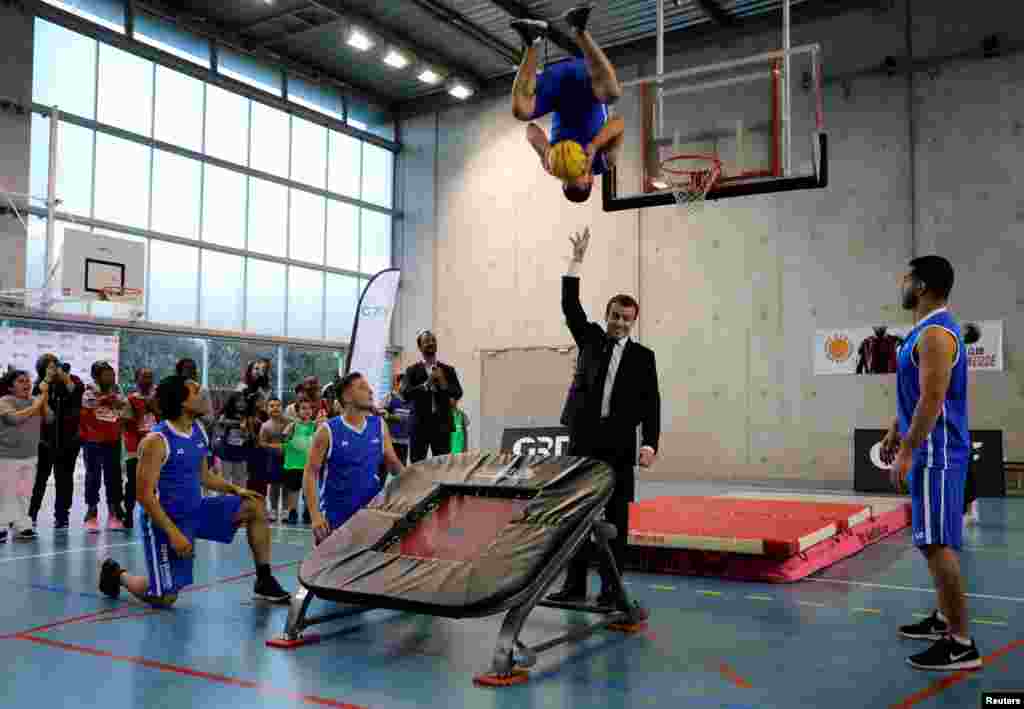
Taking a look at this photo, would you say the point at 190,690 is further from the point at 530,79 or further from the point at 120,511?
the point at 120,511

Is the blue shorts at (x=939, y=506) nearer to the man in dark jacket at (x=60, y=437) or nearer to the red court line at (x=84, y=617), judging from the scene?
the red court line at (x=84, y=617)

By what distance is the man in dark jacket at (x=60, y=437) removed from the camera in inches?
318

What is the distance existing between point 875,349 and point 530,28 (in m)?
11.0

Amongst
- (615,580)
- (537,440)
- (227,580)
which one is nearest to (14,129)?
(537,440)

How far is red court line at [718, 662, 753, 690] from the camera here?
A: 3.35 m

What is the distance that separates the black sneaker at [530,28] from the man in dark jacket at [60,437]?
5.56 m

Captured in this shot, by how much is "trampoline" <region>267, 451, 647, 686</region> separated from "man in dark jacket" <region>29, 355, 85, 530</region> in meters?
4.77

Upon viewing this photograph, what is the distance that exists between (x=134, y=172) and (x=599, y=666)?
13.6 m

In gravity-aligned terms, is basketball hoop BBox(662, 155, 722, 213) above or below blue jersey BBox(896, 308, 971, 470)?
above

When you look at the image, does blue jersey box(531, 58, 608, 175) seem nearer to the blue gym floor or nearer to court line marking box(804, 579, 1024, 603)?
the blue gym floor

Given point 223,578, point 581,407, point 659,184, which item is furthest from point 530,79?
point 659,184

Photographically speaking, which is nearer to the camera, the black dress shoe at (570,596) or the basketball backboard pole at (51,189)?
the black dress shoe at (570,596)

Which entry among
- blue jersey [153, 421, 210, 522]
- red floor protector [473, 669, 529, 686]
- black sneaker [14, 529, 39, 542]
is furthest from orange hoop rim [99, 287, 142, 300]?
red floor protector [473, 669, 529, 686]

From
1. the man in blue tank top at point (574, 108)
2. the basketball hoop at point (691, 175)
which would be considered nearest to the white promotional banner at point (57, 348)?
the basketball hoop at point (691, 175)
